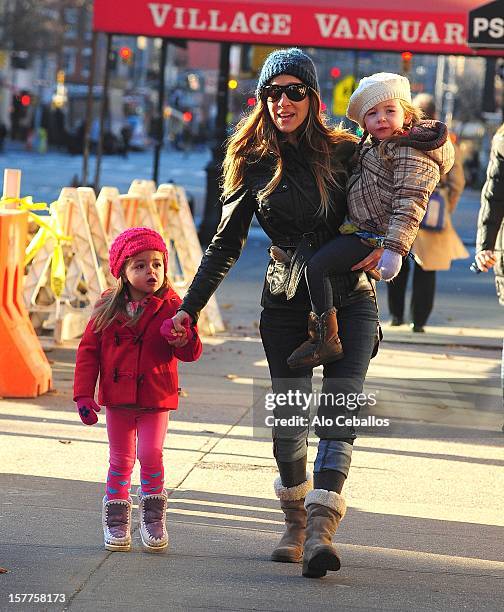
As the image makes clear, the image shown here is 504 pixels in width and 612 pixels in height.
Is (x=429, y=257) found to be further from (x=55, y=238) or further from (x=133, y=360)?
(x=133, y=360)

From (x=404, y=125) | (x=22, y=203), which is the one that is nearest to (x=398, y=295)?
(x=22, y=203)

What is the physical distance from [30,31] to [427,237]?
62992 millimetres

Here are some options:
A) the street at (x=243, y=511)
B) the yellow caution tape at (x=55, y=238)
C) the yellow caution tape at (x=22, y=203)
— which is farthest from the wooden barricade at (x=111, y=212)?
the street at (x=243, y=511)

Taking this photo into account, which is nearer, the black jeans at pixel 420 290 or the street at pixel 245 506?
the street at pixel 245 506

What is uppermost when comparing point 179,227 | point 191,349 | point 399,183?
point 399,183

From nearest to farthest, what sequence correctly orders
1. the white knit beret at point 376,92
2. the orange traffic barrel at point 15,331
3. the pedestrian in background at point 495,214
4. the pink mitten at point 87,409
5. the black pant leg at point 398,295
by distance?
the white knit beret at point 376,92 < the pink mitten at point 87,409 < the pedestrian in background at point 495,214 < the orange traffic barrel at point 15,331 < the black pant leg at point 398,295

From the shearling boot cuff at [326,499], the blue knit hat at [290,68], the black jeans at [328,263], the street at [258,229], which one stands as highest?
the blue knit hat at [290,68]

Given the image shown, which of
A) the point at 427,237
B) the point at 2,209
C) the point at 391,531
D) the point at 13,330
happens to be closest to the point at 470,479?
the point at 391,531

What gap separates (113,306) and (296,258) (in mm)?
722

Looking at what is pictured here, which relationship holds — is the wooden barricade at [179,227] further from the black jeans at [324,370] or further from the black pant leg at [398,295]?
the black jeans at [324,370]

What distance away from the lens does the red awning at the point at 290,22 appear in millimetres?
16656

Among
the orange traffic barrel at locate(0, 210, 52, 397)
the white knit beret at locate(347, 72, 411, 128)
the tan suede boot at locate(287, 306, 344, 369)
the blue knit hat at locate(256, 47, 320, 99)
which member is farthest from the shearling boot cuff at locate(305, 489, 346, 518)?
the orange traffic barrel at locate(0, 210, 52, 397)

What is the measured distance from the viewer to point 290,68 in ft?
16.5

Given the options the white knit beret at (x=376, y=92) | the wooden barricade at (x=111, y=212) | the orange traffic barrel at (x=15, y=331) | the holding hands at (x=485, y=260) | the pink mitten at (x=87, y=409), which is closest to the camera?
the white knit beret at (x=376, y=92)
